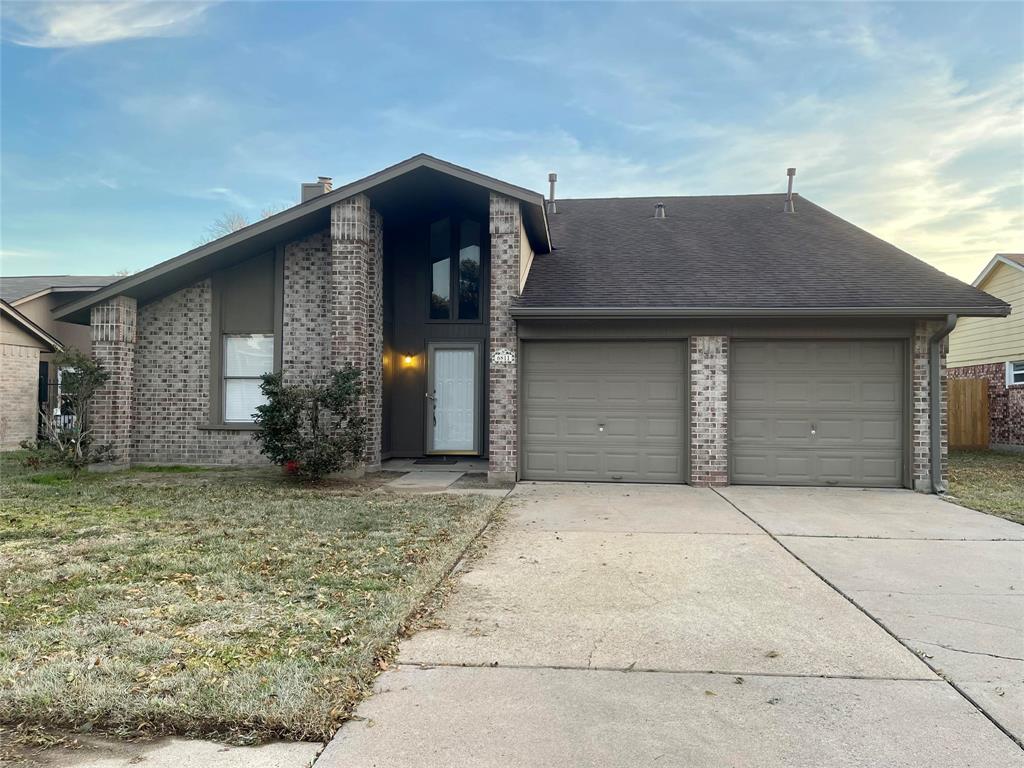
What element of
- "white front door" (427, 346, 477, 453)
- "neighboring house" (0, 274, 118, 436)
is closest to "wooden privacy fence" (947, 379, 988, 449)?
"white front door" (427, 346, 477, 453)

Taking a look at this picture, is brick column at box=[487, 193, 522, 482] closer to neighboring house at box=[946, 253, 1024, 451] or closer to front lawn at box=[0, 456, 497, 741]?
front lawn at box=[0, 456, 497, 741]

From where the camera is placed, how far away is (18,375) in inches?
626

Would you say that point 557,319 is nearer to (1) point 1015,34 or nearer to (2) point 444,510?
(2) point 444,510

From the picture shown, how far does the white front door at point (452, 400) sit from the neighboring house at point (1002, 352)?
12616 mm

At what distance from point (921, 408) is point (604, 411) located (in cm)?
474

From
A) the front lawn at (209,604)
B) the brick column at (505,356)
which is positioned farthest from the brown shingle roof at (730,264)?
the front lawn at (209,604)

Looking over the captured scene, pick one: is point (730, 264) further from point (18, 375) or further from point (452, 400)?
point (18, 375)

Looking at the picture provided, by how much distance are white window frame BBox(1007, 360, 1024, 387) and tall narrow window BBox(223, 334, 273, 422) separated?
18078 mm

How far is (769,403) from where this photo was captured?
999 centimetres

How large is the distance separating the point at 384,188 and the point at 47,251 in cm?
2714

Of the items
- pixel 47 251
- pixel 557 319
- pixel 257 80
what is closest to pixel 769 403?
pixel 557 319

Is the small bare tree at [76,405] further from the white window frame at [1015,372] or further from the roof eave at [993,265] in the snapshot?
the roof eave at [993,265]

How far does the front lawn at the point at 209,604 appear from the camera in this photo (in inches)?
109

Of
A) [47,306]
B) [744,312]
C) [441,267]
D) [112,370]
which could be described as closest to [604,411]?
[744,312]
